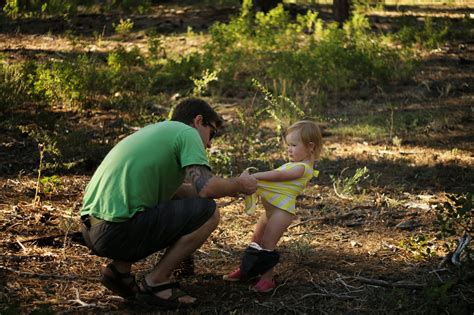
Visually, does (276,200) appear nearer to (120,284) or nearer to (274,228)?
(274,228)

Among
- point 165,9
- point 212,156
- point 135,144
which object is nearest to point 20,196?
point 212,156

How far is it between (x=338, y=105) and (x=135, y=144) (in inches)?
214

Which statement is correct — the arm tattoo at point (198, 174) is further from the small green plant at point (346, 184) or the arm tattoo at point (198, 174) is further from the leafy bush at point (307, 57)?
the leafy bush at point (307, 57)

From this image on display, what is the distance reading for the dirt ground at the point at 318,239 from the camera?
4.22 meters

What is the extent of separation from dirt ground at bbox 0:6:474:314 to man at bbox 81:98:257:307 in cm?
20

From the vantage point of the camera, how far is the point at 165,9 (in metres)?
14.8

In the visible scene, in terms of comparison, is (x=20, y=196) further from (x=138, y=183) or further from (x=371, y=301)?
(x=371, y=301)

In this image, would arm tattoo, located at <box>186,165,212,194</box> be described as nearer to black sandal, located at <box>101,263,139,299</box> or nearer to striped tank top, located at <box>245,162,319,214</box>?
striped tank top, located at <box>245,162,319,214</box>

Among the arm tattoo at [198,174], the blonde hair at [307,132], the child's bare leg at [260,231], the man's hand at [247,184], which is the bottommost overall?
the child's bare leg at [260,231]

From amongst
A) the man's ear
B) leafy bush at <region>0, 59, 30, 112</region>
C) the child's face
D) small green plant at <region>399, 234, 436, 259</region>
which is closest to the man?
the man's ear

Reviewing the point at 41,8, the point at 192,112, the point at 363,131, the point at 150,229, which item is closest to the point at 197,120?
the point at 192,112

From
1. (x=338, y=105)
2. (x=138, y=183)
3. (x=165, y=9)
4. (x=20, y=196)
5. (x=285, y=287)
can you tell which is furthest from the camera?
(x=165, y=9)

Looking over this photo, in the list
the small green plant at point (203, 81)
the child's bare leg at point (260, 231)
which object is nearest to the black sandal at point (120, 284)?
the child's bare leg at point (260, 231)

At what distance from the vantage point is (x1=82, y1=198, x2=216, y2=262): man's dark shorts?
13.4ft
